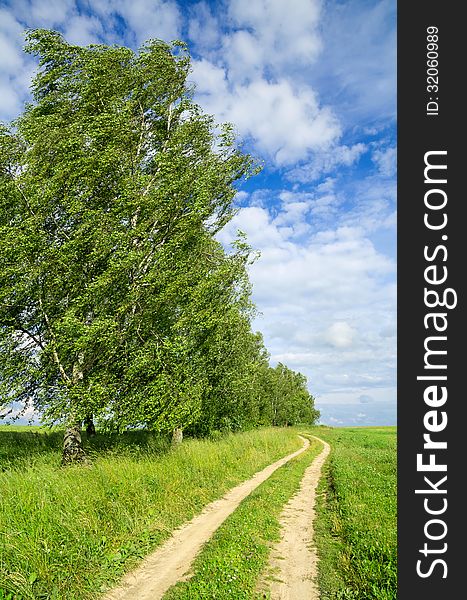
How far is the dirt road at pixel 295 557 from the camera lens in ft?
24.6

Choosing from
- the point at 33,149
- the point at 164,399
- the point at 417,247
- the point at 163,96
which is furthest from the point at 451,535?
the point at 163,96

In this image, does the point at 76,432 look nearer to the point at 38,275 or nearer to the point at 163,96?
the point at 38,275

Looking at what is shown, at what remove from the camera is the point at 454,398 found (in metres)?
4.80

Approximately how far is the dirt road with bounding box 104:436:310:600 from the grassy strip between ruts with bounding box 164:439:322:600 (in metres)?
0.27

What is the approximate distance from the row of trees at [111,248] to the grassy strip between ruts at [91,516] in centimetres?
270

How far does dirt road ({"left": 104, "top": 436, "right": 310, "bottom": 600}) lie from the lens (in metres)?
7.57

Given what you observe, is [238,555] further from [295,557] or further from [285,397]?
[285,397]

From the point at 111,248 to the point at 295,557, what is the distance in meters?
13.6

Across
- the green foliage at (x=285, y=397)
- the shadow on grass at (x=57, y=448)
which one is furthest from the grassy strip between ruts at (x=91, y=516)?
the green foliage at (x=285, y=397)

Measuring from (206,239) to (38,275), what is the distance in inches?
314

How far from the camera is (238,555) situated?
8.73 meters

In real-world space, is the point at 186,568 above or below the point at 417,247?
below

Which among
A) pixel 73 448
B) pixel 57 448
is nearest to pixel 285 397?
pixel 57 448

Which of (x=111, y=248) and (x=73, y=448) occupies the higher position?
(x=111, y=248)
